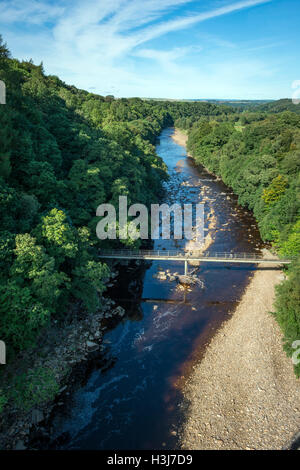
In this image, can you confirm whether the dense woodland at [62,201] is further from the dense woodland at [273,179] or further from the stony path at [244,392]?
the stony path at [244,392]

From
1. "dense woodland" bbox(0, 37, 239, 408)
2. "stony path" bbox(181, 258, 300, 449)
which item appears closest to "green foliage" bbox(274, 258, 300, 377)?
"stony path" bbox(181, 258, 300, 449)

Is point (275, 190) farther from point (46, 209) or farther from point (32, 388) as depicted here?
point (32, 388)

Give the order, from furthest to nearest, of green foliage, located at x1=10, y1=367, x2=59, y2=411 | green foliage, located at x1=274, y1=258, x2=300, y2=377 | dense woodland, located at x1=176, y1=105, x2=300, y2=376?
dense woodland, located at x1=176, y1=105, x2=300, y2=376
green foliage, located at x1=274, y1=258, x2=300, y2=377
green foliage, located at x1=10, y1=367, x2=59, y2=411

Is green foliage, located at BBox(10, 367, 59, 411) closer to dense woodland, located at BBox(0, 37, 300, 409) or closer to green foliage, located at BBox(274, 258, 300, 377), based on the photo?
dense woodland, located at BBox(0, 37, 300, 409)

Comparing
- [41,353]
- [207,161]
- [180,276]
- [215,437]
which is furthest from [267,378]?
[207,161]

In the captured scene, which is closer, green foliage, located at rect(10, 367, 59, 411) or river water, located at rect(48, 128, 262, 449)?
green foliage, located at rect(10, 367, 59, 411)
